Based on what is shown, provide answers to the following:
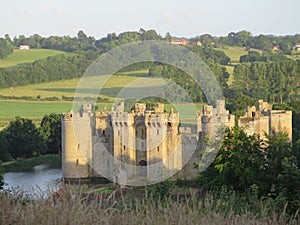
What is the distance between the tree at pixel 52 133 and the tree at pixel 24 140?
2.70 ft

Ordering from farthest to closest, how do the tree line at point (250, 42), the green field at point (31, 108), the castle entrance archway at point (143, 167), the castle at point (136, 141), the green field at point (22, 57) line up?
the tree line at point (250, 42)
the green field at point (22, 57)
the green field at point (31, 108)
the castle entrance archway at point (143, 167)
the castle at point (136, 141)

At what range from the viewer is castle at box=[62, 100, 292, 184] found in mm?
27263

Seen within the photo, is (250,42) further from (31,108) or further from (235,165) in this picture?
(235,165)

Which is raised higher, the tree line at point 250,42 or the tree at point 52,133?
the tree line at point 250,42

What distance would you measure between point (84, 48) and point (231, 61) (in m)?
31.9

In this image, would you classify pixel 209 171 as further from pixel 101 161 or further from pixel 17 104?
pixel 17 104

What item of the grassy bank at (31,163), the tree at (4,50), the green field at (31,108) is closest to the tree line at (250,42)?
the tree at (4,50)

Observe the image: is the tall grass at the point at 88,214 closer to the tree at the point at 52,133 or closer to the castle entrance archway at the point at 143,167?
the castle entrance archway at the point at 143,167

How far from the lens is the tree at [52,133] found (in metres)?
43.3

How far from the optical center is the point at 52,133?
44.4 m

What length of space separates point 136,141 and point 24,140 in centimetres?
1412

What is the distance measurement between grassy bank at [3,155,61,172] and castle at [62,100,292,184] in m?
7.51

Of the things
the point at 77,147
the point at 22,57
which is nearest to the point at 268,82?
the point at 77,147

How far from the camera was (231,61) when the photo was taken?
8825 cm
